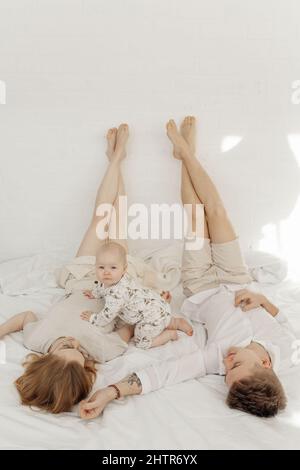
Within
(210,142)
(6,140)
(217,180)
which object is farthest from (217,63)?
(6,140)

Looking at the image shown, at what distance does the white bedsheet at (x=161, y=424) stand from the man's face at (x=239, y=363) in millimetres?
63

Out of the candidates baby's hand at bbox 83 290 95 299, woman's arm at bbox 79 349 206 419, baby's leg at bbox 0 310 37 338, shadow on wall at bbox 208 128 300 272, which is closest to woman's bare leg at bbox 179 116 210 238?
shadow on wall at bbox 208 128 300 272

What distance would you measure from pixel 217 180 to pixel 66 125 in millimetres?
788

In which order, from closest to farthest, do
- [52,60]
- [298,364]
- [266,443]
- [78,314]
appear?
[266,443]
[298,364]
[78,314]
[52,60]

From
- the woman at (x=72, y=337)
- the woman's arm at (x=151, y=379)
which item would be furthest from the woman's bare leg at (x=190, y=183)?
the woman's arm at (x=151, y=379)

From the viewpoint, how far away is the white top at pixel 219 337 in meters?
1.58

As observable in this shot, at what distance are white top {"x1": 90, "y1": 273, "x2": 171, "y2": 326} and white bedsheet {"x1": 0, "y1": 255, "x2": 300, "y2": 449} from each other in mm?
212

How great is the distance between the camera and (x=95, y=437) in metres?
1.31

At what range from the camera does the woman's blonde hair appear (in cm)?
141

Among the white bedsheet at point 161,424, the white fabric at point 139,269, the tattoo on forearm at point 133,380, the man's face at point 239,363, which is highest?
the white fabric at point 139,269

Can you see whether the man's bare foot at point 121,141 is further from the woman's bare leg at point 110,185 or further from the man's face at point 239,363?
the man's face at point 239,363

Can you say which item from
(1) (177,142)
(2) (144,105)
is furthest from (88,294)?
(2) (144,105)

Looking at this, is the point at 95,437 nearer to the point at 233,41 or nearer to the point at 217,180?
the point at 217,180

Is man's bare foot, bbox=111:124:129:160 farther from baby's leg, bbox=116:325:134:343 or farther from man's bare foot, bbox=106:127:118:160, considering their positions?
baby's leg, bbox=116:325:134:343
